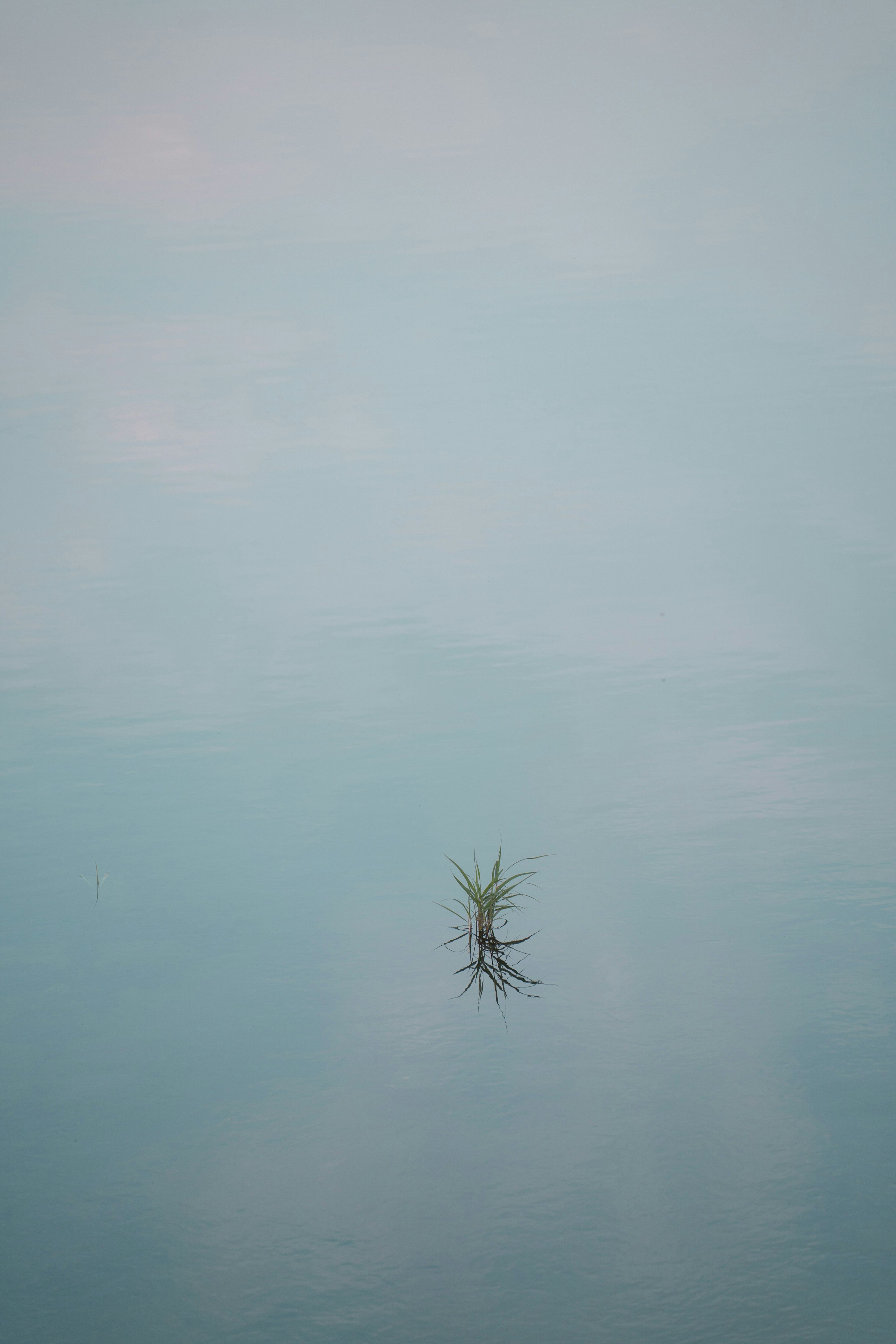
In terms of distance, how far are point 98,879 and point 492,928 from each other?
100 cm

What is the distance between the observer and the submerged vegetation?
227cm

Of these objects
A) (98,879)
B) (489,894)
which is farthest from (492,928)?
(98,879)

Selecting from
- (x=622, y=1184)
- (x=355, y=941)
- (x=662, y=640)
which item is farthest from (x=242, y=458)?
(x=622, y=1184)

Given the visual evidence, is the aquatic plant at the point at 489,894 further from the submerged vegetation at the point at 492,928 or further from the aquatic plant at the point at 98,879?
the aquatic plant at the point at 98,879

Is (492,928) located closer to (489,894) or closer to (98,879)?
(489,894)

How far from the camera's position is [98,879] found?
2.77 m

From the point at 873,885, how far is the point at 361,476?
3.91 metres

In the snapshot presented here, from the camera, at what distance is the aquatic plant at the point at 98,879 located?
8.99 ft

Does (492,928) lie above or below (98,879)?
below

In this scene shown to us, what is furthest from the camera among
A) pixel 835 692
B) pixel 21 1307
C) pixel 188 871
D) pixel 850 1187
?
pixel 835 692

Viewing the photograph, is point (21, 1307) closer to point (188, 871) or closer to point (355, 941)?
point (355, 941)

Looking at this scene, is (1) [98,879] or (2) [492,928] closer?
(2) [492,928]

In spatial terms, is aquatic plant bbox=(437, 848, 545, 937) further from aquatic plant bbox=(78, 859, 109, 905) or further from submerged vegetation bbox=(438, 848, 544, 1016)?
aquatic plant bbox=(78, 859, 109, 905)

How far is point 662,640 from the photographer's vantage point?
14.2 feet
